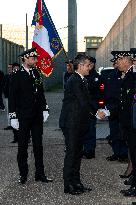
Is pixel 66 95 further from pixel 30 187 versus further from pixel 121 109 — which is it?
pixel 30 187

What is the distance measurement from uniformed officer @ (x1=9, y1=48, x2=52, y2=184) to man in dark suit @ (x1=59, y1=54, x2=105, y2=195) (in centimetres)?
79

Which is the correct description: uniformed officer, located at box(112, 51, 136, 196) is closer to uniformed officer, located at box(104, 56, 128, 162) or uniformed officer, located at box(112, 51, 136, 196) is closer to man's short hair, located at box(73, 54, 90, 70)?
man's short hair, located at box(73, 54, 90, 70)

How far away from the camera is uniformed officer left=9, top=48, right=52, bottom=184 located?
751 cm

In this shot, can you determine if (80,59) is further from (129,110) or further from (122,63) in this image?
(129,110)

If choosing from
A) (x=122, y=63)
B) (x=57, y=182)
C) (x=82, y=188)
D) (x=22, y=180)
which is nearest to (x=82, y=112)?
(x=122, y=63)

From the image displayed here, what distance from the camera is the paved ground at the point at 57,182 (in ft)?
21.5

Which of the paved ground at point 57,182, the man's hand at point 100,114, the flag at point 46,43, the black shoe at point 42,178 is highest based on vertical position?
the flag at point 46,43

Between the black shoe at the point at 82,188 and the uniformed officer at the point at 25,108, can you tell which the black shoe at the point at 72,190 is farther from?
the uniformed officer at the point at 25,108

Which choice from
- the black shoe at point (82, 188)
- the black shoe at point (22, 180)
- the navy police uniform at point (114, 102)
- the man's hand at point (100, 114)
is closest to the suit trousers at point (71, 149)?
the black shoe at point (82, 188)

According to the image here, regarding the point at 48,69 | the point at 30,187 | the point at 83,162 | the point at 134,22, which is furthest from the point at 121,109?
the point at 134,22

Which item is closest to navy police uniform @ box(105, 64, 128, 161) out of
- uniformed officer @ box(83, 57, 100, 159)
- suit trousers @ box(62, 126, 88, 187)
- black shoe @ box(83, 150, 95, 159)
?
uniformed officer @ box(83, 57, 100, 159)

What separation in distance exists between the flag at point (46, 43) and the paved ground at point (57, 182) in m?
1.92

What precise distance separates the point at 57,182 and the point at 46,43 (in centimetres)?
489

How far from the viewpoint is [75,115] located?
6812 millimetres
